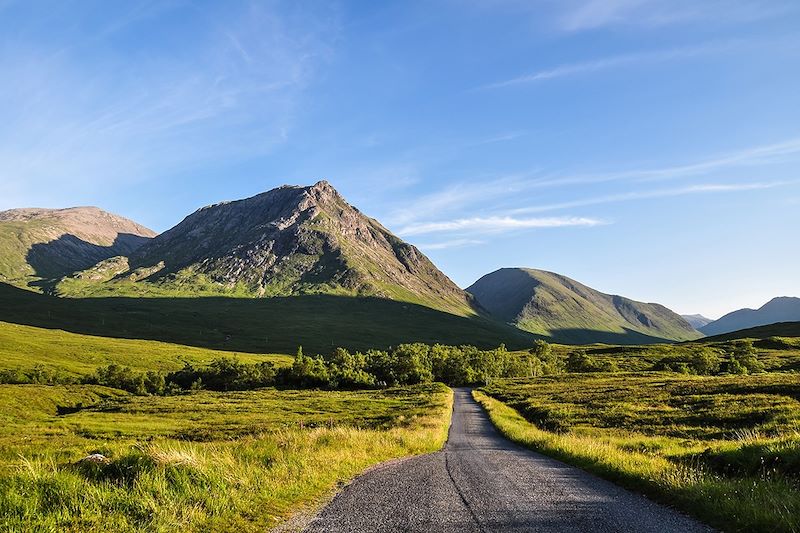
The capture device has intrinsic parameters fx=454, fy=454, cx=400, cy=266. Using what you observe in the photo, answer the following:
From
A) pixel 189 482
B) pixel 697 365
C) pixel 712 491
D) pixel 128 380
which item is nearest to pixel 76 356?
pixel 128 380

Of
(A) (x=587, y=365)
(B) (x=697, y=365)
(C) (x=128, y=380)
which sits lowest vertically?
(C) (x=128, y=380)

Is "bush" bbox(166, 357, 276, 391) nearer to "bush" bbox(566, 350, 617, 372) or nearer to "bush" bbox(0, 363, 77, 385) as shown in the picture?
"bush" bbox(0, 363, 77, 385)

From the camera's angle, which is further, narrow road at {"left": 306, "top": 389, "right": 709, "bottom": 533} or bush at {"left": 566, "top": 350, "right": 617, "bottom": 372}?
bush at {"left": 566, "top": 350, "right": 617, "bottom": 372}

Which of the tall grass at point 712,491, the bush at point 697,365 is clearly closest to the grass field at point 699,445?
the tall grass at point 712,491

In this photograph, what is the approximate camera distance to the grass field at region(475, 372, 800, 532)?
39.3ft

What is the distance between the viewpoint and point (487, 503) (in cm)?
1330

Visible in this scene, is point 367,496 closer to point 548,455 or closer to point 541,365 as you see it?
point 548,455

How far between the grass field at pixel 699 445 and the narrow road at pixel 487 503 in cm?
97

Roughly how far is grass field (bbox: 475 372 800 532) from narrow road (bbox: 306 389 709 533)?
973 mm

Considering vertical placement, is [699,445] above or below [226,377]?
above

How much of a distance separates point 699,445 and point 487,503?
771 inches

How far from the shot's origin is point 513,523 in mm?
11305

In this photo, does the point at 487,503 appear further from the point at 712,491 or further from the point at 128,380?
the point at 128,380

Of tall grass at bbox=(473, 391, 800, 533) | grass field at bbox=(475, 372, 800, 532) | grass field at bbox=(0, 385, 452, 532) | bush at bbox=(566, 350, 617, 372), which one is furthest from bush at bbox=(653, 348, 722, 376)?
grass field at bbox=(0, 385, 452, 532)
